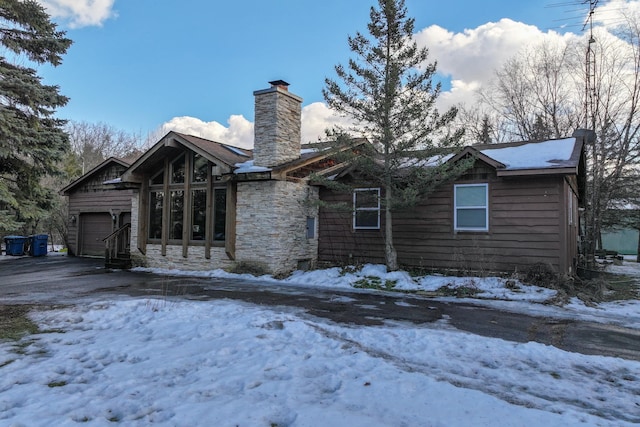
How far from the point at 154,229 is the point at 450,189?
31.9 feet

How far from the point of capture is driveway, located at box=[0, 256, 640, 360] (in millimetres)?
5922

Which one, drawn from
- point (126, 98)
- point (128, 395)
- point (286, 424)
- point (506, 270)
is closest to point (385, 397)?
point (286, 424)

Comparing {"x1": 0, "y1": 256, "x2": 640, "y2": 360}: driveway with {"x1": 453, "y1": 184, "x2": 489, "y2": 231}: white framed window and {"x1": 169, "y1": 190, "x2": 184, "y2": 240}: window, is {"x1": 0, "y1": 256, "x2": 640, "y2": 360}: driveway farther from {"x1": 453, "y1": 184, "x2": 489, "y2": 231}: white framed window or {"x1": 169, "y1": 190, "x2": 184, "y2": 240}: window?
{"x1": 453, "y1": 184, "x2": 489, "y2": 231}: white framed window

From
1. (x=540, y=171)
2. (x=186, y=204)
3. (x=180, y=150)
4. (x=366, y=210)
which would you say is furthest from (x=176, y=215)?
(x=540, y=171)

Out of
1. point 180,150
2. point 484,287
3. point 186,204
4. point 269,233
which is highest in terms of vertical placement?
point 180,150

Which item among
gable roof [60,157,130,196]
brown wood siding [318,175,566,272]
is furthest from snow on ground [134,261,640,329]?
gable roof [60,157,130,196]

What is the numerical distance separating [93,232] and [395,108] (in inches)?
631

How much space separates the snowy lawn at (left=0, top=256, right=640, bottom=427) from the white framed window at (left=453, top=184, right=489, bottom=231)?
5.29m

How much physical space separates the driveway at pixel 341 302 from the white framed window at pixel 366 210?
11.0ft

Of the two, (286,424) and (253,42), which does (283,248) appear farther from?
(286,424)

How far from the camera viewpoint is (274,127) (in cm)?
1227

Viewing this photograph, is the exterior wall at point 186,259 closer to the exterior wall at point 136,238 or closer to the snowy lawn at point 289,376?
the exterior wall at point 136,238

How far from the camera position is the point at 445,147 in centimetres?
1069

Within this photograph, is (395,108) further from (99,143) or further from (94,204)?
(99,143)
